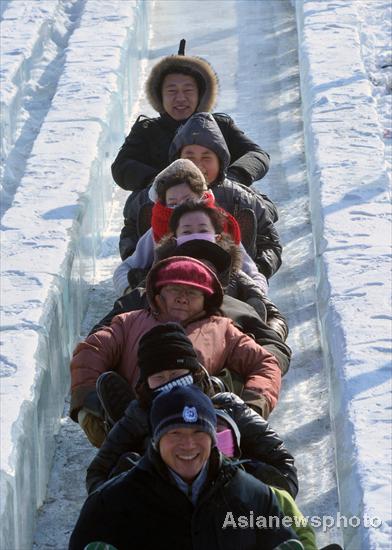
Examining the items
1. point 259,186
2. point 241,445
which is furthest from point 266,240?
point 241,445

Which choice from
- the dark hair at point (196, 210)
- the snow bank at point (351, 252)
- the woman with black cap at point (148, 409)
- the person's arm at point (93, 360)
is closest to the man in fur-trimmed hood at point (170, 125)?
the snow bank at point (351, 252)

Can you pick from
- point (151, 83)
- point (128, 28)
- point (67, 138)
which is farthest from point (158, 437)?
point (128, 28)

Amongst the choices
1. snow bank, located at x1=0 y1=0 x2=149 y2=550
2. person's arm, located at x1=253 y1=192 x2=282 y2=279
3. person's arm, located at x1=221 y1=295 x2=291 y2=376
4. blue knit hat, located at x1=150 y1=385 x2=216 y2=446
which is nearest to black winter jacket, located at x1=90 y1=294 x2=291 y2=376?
person's arm, located at x1=221 y1=295 x2=291 y2=376

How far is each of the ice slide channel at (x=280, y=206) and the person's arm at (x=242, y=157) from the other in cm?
45

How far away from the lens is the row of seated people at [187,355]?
3729 mm

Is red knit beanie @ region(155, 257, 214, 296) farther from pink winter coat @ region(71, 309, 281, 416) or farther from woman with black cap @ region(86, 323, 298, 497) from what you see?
woman with black cap @ region(86, 323, 298, 497)

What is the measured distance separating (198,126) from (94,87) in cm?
223

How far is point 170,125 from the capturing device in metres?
6.68

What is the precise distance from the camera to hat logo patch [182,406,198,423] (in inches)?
146

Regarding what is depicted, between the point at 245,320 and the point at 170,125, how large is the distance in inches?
71.1

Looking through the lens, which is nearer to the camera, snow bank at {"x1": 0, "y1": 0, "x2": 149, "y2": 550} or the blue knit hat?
the blue knit hat

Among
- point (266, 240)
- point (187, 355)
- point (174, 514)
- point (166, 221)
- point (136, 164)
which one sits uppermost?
point (136, 164)

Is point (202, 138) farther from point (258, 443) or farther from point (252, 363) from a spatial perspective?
point (258, 443)

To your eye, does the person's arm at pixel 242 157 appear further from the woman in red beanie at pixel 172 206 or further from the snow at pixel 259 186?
the woman in red beanie at pixel 172 206
